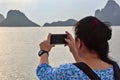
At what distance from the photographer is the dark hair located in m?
2.64

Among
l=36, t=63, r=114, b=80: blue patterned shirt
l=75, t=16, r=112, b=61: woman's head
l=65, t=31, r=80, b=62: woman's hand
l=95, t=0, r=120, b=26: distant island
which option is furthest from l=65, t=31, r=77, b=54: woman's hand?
l=95, t=0, r=120, b=26: distant island

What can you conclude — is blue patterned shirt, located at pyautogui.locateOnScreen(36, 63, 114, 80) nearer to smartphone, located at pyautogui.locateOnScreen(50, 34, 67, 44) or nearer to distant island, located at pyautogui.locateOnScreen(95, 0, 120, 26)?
smartphone, located at pyautogui.locateOnScreen(50, 34, 67, 44)

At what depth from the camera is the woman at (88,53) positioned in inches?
101

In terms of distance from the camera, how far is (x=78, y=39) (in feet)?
8.74

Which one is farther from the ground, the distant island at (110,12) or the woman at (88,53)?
the woman at (88,53)

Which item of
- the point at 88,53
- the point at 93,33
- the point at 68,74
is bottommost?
the point at 68,74

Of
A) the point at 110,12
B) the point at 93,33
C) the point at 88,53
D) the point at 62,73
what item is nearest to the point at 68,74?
the point at 62,73

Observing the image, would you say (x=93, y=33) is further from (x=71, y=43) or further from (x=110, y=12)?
(x=110, y=12)

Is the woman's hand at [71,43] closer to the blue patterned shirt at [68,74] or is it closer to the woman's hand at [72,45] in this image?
the woman's hand at [72,45]

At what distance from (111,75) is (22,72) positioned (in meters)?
44.4

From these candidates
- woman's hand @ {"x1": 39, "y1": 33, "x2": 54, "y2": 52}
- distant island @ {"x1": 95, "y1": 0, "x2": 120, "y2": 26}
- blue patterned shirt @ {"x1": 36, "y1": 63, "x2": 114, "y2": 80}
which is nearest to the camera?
blue patterned shirt @ {"x1": 36, "y1": 63, "x2": 114, "y2": 80}

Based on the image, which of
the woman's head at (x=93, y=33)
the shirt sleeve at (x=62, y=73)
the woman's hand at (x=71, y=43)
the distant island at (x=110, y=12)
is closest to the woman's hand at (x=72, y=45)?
the woman's hand at (x=71, y=43)

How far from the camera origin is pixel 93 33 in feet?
8.65

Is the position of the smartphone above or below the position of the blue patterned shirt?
above
